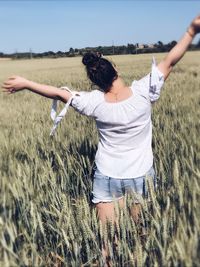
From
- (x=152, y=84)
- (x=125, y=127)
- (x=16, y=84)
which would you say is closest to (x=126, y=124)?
(x=125, y=127)

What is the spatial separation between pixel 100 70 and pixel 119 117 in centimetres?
23

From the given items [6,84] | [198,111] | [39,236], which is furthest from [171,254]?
[198,111]

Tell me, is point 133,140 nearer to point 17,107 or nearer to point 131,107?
point 131,107

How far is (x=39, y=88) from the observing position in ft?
7.27

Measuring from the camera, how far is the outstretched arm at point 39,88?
220cm

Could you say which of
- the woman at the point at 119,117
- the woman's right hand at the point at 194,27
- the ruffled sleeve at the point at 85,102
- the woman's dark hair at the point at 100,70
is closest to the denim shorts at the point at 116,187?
the woman at the point at 119,117

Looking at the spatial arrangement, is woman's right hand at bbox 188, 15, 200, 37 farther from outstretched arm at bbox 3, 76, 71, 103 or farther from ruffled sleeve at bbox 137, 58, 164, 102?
outstretched arm at bbox 3, 76, 71, 103

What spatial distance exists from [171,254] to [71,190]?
1.30 meters

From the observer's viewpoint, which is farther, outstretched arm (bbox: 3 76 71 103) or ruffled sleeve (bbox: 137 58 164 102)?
outstretched arm (bbox: 3 76 71 103)

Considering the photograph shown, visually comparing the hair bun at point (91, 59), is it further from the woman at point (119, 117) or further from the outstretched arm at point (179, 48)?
the outstretched arm at point (179, 48)

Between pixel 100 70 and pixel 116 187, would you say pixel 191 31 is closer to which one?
pixel 100 70

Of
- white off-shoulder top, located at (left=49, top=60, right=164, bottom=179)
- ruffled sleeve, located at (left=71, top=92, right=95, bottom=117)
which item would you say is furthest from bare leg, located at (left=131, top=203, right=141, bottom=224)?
ruffled sleeve, located at (left=71, top=92, right=95, bottom=117)

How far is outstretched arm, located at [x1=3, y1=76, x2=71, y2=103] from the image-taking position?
2.20 meters

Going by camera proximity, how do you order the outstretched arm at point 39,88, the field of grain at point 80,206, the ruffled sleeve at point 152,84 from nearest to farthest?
the field of grain at point 80,206 < the ruffled sleeve at point 152,84 < the outstretched arm at point 39,88
